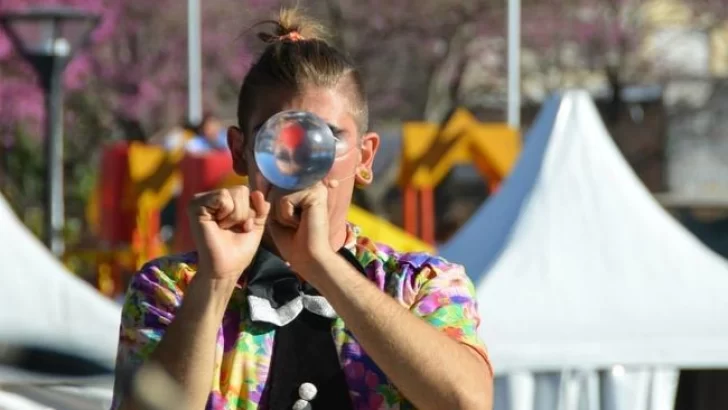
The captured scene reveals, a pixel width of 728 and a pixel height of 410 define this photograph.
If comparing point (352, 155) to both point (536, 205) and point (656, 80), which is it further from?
point (656, 80)

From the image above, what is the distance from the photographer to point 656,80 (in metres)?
21.5

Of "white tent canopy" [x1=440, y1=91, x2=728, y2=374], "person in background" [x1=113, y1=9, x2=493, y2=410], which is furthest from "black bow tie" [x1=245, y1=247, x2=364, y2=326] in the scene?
"white tent canopy" [x1=440, y1=91, x2=728, y2=374]

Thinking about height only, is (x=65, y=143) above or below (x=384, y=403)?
below

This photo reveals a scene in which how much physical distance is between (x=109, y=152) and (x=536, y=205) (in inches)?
356

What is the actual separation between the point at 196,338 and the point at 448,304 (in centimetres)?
34

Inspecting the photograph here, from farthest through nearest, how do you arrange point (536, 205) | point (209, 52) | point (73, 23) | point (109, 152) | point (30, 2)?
point (209, 52), point (30, 2), point (109, 152), point (73, 23), point (536, 205)

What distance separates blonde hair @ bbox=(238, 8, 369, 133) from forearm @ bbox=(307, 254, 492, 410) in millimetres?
240

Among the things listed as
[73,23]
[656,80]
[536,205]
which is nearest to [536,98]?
[656,80]

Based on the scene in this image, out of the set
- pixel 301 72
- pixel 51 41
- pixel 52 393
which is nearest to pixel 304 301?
pixel 301 72

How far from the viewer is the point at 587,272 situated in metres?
4.80

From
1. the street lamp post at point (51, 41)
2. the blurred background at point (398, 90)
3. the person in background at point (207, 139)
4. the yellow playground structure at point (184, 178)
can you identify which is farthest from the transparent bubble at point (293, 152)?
the blurred background at point (398, 90)

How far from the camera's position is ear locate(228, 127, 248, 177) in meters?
2.18

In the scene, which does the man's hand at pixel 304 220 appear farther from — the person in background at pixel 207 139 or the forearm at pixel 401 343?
the person in background at pixel 207 139

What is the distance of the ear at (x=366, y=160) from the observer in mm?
2166
